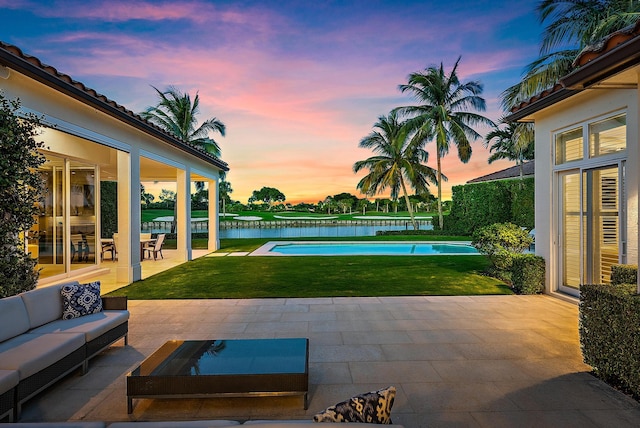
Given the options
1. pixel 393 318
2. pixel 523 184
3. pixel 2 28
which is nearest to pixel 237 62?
pixel 2 28

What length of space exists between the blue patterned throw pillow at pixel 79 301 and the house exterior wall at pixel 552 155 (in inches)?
288

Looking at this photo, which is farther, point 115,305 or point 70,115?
point 70,115

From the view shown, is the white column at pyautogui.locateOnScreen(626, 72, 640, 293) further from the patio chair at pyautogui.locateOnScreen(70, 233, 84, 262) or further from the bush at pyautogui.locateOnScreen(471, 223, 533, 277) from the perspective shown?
the patio chair at pyautogui.locateOnScreen(70, 233, 84, 262)

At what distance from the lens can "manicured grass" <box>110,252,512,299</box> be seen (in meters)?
7.52

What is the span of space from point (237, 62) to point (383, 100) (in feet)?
38.6

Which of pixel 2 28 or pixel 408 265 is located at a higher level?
pixel 2 28

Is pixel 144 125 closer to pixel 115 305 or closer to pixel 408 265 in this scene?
pixel 115 305

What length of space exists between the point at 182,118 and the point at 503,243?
67.1ft

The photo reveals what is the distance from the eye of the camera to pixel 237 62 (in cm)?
1330

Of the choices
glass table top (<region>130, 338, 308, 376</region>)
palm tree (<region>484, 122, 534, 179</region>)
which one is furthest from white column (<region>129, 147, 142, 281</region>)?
palm tree (<region>484, 122, 534, 179</region>)

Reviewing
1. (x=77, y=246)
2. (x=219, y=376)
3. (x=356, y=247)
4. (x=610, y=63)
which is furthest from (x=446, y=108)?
(x=219, y=376)

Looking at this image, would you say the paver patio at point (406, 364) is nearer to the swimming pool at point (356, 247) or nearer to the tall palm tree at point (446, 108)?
the swimming pool at point (356, 247)

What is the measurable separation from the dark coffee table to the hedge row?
1699 centimetres

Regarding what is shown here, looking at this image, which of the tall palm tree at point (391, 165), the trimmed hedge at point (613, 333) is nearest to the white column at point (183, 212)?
the trimmed hedge at point (613, 333)
